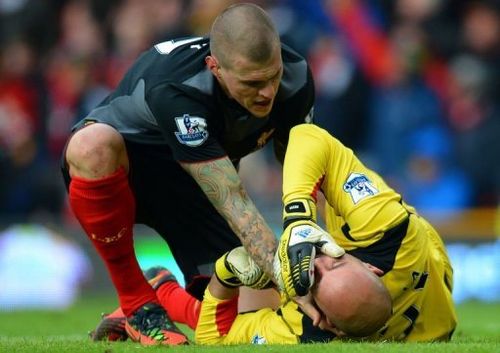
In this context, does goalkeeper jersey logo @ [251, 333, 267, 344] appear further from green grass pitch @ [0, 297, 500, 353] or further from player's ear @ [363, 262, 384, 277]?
player's ear @ [363, 262, 384, 277]

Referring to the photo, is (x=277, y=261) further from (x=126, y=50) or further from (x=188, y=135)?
(x=126, y=50)

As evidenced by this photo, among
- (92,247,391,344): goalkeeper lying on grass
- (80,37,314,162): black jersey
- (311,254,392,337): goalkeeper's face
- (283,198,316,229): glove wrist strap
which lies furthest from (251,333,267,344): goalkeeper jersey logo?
(80,37,314,162): black jersey

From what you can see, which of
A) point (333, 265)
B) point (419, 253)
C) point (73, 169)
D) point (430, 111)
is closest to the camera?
point (333, 265)

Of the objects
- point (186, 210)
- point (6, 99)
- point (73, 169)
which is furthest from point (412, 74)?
point (73, 169)

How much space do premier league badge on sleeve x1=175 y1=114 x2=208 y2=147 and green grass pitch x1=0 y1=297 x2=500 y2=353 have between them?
105 centimetres

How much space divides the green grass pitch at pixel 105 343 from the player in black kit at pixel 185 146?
54 cm

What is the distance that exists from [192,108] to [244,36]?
0.47m

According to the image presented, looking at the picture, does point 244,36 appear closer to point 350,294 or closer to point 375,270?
point 375,270

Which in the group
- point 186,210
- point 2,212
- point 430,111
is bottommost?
point 2,212

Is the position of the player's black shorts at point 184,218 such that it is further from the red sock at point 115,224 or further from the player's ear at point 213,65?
the player's ear at point 213,65

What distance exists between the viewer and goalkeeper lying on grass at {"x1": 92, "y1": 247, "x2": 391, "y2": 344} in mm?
5426

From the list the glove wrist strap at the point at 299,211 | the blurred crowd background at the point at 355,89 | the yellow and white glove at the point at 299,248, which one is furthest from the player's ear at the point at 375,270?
the blurred crowd background at the point at 355,89

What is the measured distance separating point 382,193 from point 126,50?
777 cm

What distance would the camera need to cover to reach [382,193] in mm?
5859
